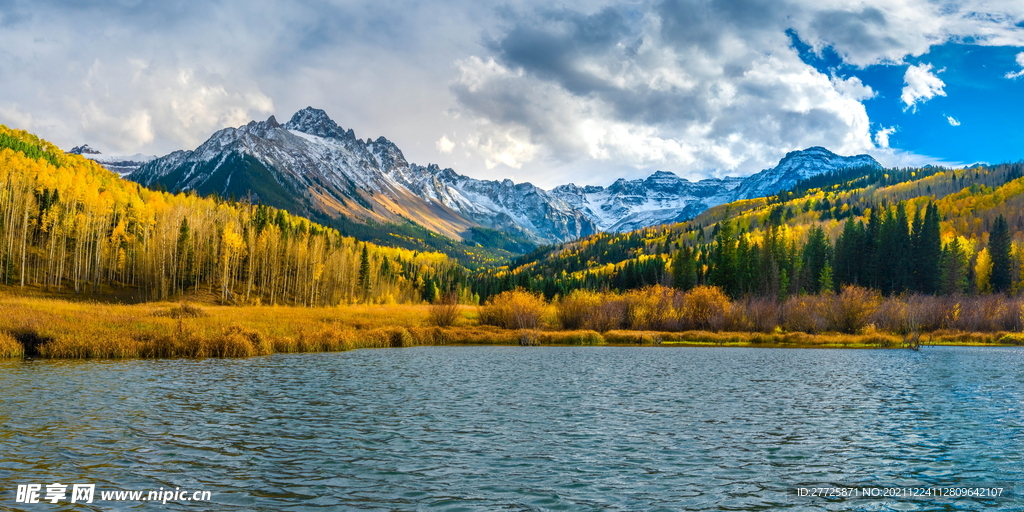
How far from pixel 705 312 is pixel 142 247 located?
323 ft

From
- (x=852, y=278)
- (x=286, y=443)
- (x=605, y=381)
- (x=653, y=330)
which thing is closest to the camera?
(x=286, y=443)

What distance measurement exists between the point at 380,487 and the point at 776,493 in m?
10.1

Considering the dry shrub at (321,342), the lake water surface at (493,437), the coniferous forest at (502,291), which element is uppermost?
the coniferous forest at (502,291)

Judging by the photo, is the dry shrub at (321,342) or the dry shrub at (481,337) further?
the dry shrub at (481,337)

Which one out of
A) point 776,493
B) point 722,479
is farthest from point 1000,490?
point 722,479

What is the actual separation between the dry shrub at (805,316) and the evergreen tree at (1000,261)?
188ft

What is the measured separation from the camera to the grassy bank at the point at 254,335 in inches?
1613

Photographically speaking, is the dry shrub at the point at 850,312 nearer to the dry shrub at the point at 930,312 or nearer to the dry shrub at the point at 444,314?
the dry shrub at the point at 930,312

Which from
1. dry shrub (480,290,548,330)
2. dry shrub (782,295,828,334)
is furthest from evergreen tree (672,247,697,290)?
dry shrub (480,290,548,330)

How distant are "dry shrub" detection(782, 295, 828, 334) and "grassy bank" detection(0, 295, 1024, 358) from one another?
606 centimetres

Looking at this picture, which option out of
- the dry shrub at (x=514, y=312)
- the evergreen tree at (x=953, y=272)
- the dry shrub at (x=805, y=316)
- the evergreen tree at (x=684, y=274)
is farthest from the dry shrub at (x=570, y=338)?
the evergreen tree at (x=953, y=272)

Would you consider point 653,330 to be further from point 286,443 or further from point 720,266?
point 286,443

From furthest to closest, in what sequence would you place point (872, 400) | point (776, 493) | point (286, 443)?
1. point (872, 400)
2. point (286, 443)
3. point (776, 493)

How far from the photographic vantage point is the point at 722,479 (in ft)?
51.4
